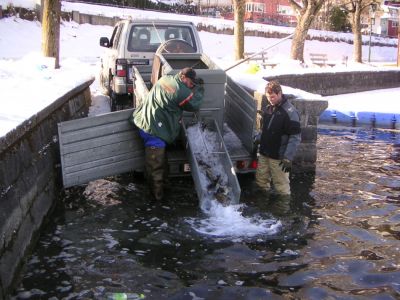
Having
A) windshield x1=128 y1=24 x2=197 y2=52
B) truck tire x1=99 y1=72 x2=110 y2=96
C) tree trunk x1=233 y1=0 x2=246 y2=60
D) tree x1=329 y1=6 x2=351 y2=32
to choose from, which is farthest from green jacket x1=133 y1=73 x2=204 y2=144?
tree x1=329 y1=6 x2=351 y2=32

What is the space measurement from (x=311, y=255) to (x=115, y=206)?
9.15 ft

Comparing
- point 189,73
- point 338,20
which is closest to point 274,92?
point 189,73

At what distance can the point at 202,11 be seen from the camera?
58.1 metres

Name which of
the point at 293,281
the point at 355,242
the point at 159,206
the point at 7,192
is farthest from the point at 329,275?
the point at 7,192

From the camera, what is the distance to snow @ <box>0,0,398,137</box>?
760cm

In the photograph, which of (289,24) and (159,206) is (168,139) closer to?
(159,206)

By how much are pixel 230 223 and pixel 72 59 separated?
16854mm

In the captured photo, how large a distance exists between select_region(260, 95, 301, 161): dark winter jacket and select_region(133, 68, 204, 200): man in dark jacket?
1.03 meters

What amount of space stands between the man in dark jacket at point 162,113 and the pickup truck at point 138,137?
25 cm

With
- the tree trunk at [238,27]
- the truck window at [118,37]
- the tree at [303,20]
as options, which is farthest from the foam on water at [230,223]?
the tree at [303,20]

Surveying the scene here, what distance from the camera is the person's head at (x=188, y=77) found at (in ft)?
22.3

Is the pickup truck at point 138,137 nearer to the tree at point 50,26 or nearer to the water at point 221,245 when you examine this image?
the water at point 221,245

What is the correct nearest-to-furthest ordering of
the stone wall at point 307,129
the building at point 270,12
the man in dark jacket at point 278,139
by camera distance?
the man in dark jacket at point 278,139 < the stone wall at point 307,129 < the building at point 270,12

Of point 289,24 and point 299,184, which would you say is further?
point 289,24
